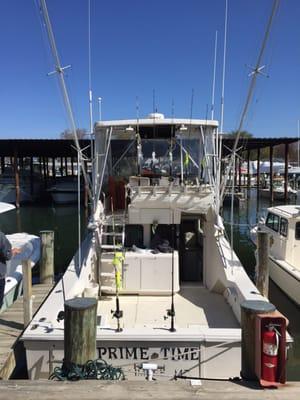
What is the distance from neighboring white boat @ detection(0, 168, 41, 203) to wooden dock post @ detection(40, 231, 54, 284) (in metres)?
25.0

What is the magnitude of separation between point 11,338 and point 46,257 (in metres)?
3.51

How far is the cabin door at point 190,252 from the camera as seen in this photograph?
29.6 feet

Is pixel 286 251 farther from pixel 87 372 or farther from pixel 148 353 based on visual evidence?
pixel 87 372

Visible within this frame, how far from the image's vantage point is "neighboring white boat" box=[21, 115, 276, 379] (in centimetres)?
517

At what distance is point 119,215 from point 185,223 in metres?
1.55

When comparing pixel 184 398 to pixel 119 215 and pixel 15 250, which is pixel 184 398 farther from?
pixel 15 250

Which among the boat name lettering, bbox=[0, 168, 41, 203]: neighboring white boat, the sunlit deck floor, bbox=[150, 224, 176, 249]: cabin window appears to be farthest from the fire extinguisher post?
bbox=[0, 168, 41, 203]: neighboring white boat

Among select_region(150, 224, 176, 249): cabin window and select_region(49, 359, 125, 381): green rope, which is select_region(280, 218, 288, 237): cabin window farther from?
select_region(49, 359, 125, 381): green rope

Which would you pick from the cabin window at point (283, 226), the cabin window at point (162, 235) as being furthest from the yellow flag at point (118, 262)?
the cabin window at point (283, 226)

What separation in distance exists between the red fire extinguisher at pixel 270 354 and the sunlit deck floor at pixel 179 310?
2.68 meters

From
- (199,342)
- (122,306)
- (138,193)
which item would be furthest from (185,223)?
(199,342)

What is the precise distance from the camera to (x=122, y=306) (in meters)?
7.42

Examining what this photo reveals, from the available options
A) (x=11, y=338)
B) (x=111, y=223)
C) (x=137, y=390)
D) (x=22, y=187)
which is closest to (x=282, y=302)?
(x=111, y=223)

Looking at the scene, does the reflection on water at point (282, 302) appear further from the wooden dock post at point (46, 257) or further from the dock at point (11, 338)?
the wooden dock post at point (46, 257)
